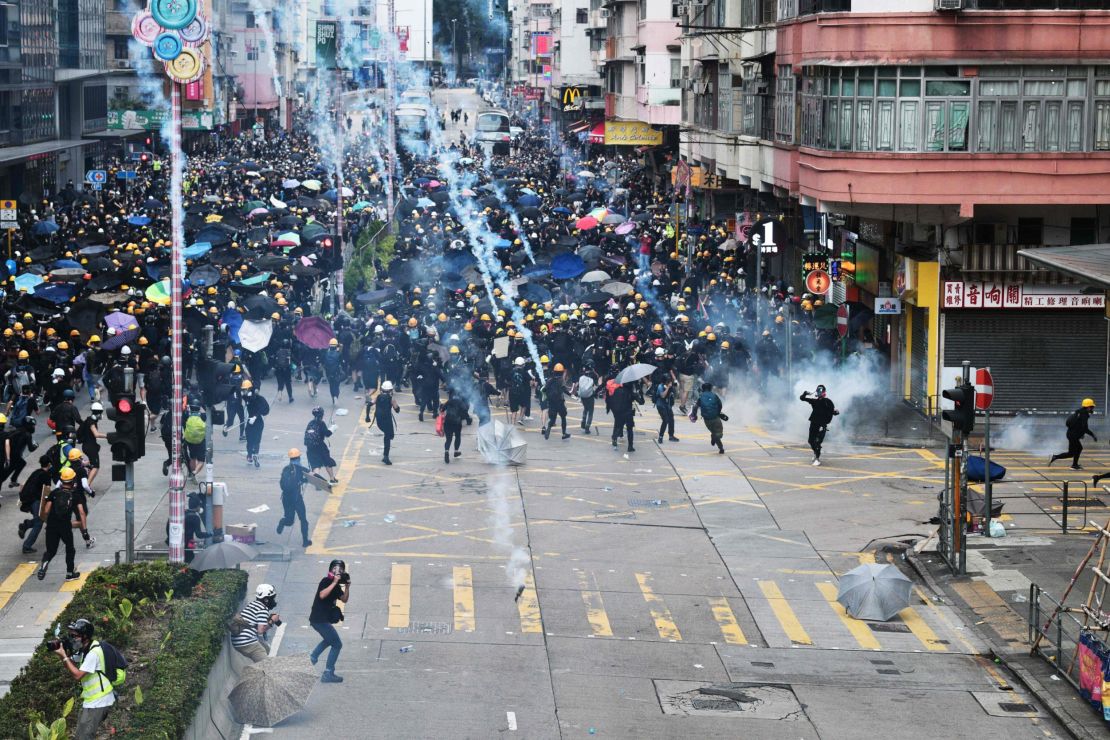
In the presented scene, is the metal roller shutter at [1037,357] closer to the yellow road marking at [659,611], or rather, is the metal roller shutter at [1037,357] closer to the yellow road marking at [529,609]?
the yellow road marking at [659,611]

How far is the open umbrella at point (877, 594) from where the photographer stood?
→ 19891mm

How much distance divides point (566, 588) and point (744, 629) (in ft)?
8.23

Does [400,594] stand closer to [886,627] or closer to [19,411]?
[886,627]

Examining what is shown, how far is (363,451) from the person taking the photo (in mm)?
28953

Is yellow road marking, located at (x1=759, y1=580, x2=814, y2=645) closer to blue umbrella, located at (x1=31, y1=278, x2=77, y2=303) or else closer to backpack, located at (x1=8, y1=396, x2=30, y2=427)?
backpack, located at (x1=8, y1=396, x2=30, y2=427)

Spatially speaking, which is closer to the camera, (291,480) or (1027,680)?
(1027,680)

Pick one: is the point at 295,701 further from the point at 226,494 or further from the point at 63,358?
the point at 63,358

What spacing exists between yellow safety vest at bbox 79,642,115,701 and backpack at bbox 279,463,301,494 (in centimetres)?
833

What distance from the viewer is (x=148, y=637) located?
52.6 feet

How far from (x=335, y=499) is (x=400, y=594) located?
17.3 feet

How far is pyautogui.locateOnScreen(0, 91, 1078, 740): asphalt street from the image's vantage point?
16.4m

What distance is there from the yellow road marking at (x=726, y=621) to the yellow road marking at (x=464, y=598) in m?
2.91

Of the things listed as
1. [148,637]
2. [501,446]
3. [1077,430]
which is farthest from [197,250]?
[148,637]

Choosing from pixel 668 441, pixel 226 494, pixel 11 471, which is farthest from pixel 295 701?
pixel 668 441
